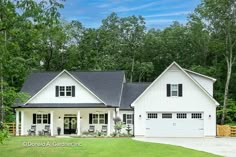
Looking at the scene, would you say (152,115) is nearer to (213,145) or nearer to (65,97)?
(65,97)

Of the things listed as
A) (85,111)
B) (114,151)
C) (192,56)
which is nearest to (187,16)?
(192,56)

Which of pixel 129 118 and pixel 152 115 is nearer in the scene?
pixel 152 115

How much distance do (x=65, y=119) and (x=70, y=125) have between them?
686mm

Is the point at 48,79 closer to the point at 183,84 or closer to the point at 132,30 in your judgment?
the point at 183,84

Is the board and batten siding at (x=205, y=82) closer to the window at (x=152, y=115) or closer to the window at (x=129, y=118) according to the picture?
the window at (x=152, y=115)

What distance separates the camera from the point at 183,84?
38.6m

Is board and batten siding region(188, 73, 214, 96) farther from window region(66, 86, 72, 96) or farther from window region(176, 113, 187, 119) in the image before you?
window region(66, 86, 72, 96)

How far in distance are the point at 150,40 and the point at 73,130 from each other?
1999 cm

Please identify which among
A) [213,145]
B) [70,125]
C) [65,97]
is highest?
[65,97]

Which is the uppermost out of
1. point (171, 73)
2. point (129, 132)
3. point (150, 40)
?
point (150, 40)

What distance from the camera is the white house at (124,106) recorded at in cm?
3816

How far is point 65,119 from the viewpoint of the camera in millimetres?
40312

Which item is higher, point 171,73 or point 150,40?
point 150,40

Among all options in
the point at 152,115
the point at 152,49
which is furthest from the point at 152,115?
the point at 152,49
